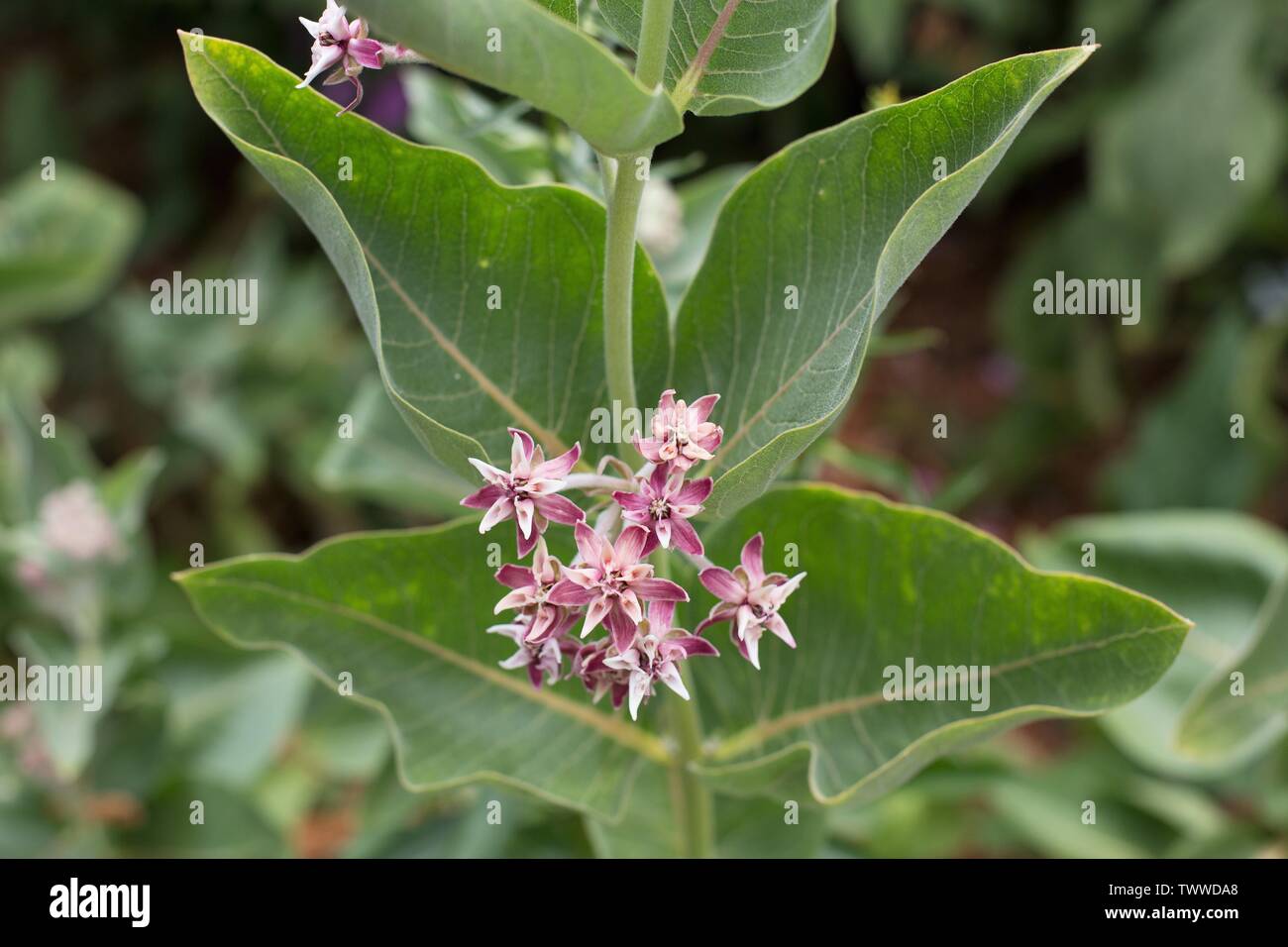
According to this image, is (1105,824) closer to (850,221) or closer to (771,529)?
(771,529)

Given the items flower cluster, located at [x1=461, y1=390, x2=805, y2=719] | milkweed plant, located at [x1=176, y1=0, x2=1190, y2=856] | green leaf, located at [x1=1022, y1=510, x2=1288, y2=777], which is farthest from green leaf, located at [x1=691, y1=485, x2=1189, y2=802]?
green leaf, located at [x1=1022, y1=510, x2=1288, y2=777]

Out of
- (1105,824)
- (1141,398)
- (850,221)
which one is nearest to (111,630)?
(850,221)

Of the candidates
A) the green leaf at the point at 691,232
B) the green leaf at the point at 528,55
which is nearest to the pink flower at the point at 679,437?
the green leaf at the point at 528,55

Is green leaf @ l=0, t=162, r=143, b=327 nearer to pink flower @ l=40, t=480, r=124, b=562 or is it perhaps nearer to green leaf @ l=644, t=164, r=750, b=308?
pink flower @ l=40, t=480, r=124, b=562

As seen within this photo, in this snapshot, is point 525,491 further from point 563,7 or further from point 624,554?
point 563,7

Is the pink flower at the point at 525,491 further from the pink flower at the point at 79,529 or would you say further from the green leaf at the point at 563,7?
the pink flower at the point at 79,529

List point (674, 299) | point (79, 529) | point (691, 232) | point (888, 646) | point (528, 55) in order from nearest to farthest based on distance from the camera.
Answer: point (528, 55) < point (888, 646) < point (674, 299) < point (691, 232) < point (79, 529)

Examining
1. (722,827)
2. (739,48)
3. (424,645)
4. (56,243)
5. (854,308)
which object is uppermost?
(56,243)

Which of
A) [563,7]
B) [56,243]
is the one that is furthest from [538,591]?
[56,243]
